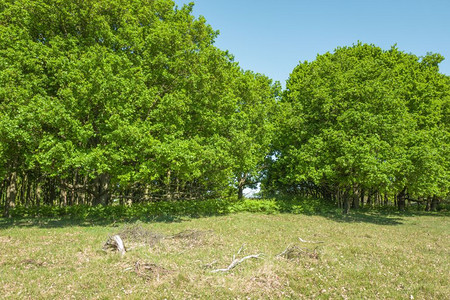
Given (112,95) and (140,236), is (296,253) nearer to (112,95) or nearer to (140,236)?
(140,236)

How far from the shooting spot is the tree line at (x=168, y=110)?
56.7 feet

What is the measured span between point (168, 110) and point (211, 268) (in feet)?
44.0

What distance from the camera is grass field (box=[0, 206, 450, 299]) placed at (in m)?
7.64

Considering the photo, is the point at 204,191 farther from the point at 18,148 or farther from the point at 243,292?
the point at 243,292

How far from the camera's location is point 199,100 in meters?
23.3

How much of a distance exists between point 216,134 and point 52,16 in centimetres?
1479

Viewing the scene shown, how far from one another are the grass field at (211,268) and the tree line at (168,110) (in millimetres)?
5876

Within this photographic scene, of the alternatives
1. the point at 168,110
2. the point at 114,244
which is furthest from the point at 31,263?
the point at 168,110

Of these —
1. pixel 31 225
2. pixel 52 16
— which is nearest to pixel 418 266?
pixel 31 225

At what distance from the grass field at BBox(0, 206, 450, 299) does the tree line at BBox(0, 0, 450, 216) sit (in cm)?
588

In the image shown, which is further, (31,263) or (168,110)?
(168,110)

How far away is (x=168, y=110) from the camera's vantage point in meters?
20.2

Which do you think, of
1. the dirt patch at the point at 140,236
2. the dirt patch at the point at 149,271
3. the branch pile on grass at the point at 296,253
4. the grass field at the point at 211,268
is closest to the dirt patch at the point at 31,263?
the grass field at the point at 211,268

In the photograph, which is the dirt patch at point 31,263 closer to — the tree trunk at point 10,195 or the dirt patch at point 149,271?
the dirt patch at point 149,271
